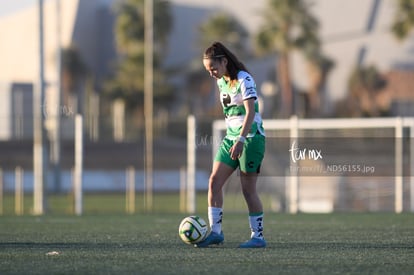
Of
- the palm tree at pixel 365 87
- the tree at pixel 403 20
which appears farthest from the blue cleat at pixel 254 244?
the palm tree at pixel 365 87

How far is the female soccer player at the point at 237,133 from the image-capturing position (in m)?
10.3

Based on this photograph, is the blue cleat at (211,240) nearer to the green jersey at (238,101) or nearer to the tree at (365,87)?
the green jersey at (238,101)

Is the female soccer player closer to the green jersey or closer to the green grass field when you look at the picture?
the green jersey

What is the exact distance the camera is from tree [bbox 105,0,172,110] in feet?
208

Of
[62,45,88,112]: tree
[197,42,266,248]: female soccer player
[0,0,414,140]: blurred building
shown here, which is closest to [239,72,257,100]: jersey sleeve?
[197,42,266,248]: female soccer player

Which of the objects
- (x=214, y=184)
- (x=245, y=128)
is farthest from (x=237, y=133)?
(x=214, y=184)

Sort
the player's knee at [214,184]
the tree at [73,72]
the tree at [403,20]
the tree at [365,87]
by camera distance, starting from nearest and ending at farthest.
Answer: the player's knee at [214,184]
the tree at [403,20]
the tree at [365,87]
the tree at [73,72]

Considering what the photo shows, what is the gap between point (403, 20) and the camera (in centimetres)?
6028

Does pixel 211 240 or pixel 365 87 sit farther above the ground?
pixel 365 87

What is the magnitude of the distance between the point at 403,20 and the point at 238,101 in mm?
51505

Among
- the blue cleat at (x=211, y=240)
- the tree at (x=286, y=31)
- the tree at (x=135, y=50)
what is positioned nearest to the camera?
the blue cleat at (x=211, y=240)

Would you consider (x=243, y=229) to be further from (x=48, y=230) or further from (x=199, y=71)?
(x=199, y=71)

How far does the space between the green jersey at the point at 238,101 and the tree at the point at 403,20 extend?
4912 cm

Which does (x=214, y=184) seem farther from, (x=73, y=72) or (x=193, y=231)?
(x=73, y=72)
